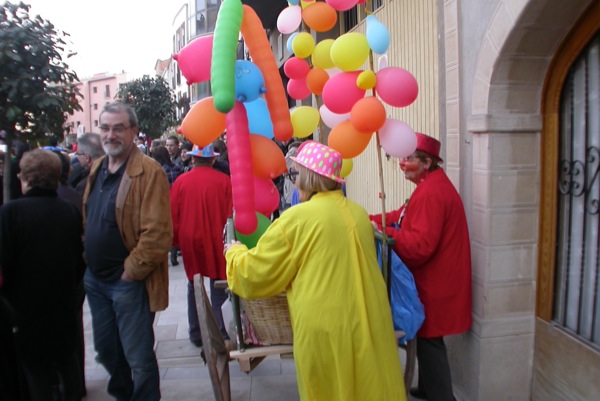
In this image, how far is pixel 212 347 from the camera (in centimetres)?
287

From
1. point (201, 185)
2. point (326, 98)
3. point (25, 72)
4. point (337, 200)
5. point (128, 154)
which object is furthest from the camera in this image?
point (201, 185)

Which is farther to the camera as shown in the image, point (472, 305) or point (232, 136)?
point (472, 305)

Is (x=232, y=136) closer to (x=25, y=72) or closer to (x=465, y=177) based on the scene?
(x=465, y=177)

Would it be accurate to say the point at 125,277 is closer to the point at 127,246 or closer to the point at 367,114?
the point at 127,246

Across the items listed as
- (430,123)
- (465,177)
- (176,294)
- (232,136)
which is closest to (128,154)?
(232,136)

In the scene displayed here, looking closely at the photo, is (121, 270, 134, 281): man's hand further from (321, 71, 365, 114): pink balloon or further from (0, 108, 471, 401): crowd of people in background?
(321, 71, 365, 114): pink balloon

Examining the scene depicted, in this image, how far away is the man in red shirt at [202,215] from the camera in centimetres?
455

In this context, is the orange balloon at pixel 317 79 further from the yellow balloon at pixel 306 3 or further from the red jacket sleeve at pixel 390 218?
the red jacket sleeve at pixel 390 218

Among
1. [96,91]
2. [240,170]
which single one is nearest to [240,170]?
[240,170]

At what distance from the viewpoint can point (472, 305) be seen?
3.44m

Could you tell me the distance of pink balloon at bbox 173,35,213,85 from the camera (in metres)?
2.85

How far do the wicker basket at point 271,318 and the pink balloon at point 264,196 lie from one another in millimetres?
642

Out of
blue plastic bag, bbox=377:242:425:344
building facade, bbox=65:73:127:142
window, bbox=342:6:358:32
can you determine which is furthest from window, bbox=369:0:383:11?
building facade, bbox=65:73:127:142

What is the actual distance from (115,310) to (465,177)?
94.3 inches
